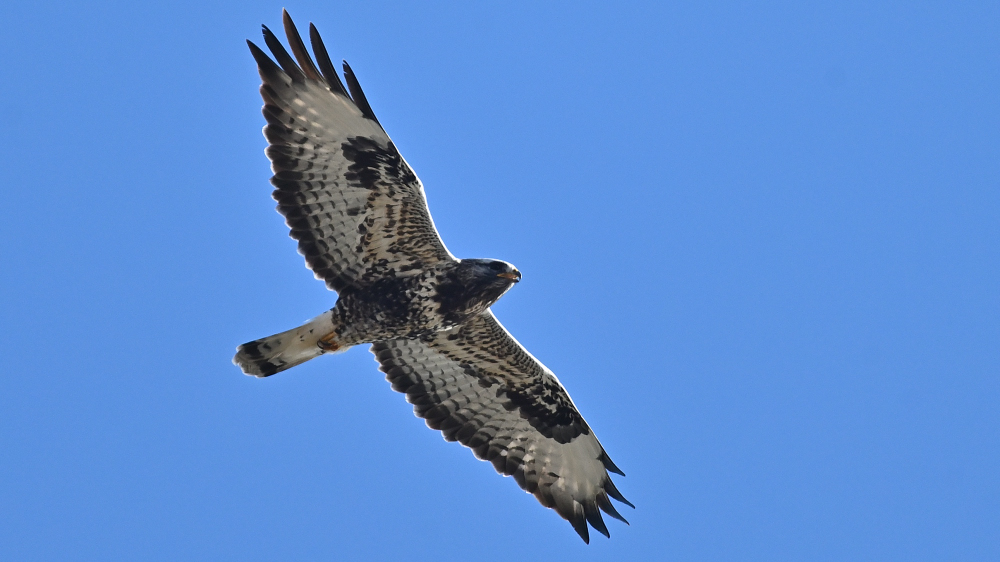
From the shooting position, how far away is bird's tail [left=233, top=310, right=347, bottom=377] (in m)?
10.2

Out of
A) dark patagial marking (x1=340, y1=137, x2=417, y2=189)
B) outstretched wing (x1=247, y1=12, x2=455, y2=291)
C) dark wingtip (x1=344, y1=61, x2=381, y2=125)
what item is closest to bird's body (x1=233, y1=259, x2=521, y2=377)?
outstretched wing (x1=247, y1=12, x2=455, y2=291)

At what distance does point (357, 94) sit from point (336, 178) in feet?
2.55

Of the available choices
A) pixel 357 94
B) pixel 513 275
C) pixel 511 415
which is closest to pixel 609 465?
pixel 511 415

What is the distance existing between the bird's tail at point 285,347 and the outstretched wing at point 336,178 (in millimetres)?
393

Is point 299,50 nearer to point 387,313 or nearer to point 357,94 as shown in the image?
point 357,94

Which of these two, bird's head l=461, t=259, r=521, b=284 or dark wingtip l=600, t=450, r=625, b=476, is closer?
bird's head l=461, t=259, r=521, b=284

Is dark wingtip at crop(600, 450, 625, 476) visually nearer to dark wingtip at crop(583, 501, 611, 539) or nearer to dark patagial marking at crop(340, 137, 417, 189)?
dark wingtip at crop(583, 501, 611, 539)

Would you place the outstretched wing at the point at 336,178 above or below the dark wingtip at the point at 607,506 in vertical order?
above

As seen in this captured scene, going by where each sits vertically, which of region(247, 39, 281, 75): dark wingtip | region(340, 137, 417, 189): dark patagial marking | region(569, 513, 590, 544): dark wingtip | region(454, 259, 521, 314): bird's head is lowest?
region(569, 513, 590, 544): dark wingtip

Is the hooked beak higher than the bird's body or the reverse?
higher

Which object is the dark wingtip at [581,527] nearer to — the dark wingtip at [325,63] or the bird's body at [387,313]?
the bird's body at [387,313]

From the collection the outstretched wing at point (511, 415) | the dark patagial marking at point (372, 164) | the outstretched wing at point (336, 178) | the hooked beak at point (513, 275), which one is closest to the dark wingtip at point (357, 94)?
the outstretched wing at point (336, 178)

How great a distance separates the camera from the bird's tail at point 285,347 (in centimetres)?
1019

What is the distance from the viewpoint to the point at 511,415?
11250 millimetres
